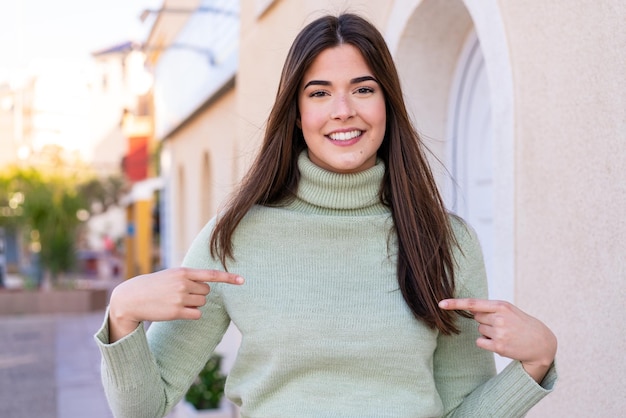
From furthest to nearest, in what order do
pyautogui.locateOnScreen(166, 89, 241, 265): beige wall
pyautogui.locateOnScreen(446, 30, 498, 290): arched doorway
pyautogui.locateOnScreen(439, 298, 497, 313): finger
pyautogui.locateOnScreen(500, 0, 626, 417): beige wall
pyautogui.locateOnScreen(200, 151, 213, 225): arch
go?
pyautogui.locateOnScreen(200, 151, 213, 225): arch < pyautogui.locateOnScreen(166, 89, 241, 265): beige wall < pyautogui.locateOnScreen(446, 30, 498, 290): arched doorway < pyautogui.locateOnScreen(500, 0, 626, 417): beige wall < pyautogui.locateOnScreen(439, 298, 497, 313): finger

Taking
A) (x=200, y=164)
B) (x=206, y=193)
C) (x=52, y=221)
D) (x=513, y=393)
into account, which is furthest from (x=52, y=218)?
(x=513, y=393)

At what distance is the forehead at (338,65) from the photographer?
6.35ft

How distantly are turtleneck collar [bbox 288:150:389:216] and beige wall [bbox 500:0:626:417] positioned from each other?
80 cm

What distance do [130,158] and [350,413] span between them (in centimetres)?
2747

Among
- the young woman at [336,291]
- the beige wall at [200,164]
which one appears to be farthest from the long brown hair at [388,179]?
the beige wall at [200,164]

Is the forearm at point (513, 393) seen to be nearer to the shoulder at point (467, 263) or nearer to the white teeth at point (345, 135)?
the shoulder at point (467, 263)

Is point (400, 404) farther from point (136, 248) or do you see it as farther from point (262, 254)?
point (136, 248)

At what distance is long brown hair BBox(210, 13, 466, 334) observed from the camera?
189 cm

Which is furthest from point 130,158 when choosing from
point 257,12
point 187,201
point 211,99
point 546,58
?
point 546,58

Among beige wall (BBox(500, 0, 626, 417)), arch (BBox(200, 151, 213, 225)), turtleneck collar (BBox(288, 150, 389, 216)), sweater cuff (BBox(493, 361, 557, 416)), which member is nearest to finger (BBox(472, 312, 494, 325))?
sweater cuff (BBox(493, 361, 557, 416))

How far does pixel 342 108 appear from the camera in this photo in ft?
6.24

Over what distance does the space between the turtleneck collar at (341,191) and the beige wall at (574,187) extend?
2.64 feet

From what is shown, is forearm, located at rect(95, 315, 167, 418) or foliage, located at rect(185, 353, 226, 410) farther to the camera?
foliage, located at rect(185, 353, 226, 410)

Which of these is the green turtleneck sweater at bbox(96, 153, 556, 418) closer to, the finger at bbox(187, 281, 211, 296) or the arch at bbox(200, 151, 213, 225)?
the finger at bbox(187, 281, 211, 296)
